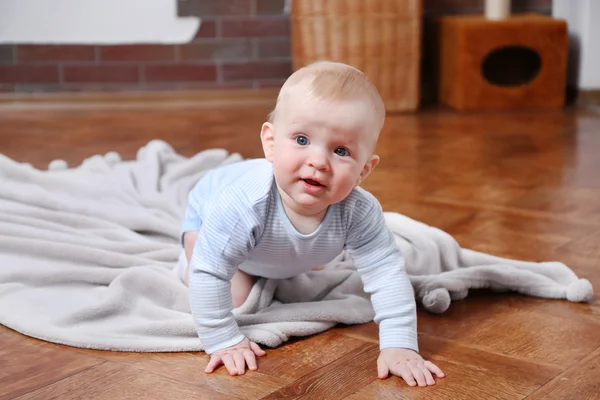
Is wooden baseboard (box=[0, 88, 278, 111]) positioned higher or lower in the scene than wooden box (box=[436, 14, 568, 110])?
lower

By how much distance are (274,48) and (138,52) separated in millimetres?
516

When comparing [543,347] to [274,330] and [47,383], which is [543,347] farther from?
[47,383]

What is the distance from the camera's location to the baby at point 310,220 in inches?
38.3

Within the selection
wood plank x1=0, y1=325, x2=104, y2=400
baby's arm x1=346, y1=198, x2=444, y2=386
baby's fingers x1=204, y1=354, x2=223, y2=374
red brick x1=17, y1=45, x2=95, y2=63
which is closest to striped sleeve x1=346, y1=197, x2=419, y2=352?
baby's arm x1=346, y1=198, x2=444, y2=386

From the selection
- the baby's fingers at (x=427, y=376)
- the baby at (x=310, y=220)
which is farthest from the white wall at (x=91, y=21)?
the baby's fingers at (x=427, y=376)

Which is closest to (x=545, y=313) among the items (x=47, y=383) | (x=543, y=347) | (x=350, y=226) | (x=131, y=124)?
(x=543, y=347)

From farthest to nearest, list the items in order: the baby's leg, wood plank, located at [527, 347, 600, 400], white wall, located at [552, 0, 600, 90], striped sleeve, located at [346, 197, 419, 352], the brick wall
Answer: the brick wall
white wall, located at [552, 0, 600, 90]
the baby's leg
striped sleeve, located at [346, 197, 419, 352]
wood plank, located at [527, 347, 600, 400]

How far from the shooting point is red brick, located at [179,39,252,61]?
3271mm

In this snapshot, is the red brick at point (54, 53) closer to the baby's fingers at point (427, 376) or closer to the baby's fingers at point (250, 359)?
the baby's fingers at point (250, 359)

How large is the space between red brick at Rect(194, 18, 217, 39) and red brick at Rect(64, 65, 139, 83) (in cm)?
27

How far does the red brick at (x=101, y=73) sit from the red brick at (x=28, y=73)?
5cm

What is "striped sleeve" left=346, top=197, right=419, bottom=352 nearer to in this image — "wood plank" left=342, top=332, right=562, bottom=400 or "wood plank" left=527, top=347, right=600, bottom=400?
"wood plank" left=342, top=332, right=562, bottom=400

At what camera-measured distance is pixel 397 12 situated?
9.90 ft

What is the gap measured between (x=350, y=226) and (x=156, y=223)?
55 cm
